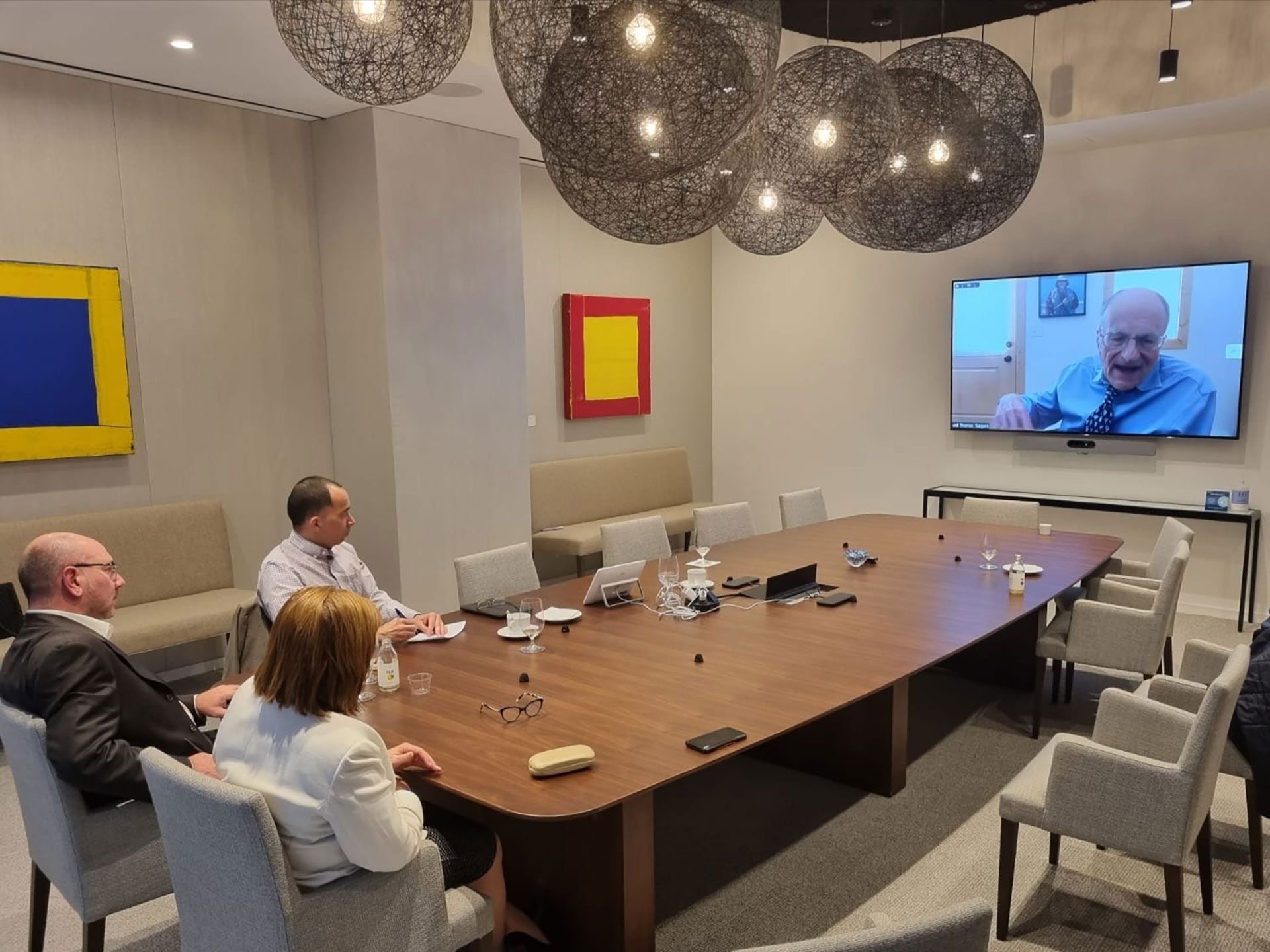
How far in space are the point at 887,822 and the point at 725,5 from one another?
2860 mm

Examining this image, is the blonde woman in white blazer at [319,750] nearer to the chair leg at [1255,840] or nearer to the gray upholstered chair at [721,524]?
the chair leg at [1255,840]

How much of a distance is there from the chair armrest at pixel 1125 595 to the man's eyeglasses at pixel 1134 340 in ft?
8.61

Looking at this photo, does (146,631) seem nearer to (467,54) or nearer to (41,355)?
(41,355)

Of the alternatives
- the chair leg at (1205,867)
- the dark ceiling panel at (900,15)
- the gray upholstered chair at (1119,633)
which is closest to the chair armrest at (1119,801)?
the chair leg at (1205,867)

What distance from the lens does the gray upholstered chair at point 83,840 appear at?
231 cm

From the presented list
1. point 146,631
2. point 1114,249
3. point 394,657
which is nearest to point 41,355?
point 146,631

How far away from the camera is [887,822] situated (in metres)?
3.52

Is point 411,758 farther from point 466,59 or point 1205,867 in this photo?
point 466,59

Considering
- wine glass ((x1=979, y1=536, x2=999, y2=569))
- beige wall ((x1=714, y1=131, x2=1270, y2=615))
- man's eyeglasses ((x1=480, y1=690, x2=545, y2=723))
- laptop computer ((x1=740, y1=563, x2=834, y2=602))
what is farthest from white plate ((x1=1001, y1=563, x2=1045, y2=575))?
beige wall ((x1=714, y1=131, x2=1270, y2=615))

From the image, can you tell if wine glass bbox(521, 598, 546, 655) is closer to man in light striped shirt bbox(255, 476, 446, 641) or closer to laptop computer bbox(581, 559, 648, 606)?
laptop computer bbox(581, 559, 648, 606)

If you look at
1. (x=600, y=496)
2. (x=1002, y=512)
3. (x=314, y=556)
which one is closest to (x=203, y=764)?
(x=314, y=556)

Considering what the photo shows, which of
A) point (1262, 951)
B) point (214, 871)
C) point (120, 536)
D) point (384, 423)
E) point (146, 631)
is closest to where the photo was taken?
point (214, 871)

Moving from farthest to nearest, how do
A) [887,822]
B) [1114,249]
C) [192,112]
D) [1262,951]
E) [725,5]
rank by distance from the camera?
[1114,249] → [192,112] → [887,822] → [1262,951] → [725,5]

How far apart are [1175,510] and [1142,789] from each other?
14.5 feet
